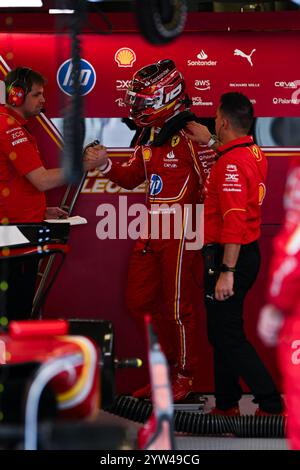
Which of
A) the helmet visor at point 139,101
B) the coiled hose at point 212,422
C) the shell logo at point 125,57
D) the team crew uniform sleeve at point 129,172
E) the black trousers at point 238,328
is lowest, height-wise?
the coiled hose at point 212,422

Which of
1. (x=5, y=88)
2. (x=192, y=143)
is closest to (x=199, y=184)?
(x=192, y=143)

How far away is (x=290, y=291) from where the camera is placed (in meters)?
3.19

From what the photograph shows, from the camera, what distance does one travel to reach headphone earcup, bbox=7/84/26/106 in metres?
5.28

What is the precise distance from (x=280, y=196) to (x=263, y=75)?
0.69m

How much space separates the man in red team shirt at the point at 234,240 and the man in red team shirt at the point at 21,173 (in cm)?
65

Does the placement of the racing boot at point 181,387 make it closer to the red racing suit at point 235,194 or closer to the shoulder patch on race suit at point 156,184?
the red racing suit at point 235,194

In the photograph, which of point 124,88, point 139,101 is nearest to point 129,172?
point 139,101

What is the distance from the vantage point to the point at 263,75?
577 cm

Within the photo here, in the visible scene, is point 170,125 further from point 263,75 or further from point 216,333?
point 216,333

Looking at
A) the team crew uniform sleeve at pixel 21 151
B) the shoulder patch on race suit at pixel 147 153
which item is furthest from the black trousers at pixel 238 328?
the team crew uniform sleeve at pixel 21 151

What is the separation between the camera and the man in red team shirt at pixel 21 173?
514cm

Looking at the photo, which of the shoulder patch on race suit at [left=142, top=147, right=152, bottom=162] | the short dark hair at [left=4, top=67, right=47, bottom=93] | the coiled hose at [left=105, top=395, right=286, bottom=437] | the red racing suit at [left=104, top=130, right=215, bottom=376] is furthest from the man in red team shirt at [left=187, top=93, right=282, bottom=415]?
the short dark hair at [left=4, top=67, right=47, bottom=93]

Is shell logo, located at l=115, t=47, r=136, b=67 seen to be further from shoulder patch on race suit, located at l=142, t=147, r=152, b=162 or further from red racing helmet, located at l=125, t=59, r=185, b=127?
shoulder patch on race suit, located at l=142, t=147, r=152, b=162

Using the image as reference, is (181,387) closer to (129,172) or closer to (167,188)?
(167,188)
